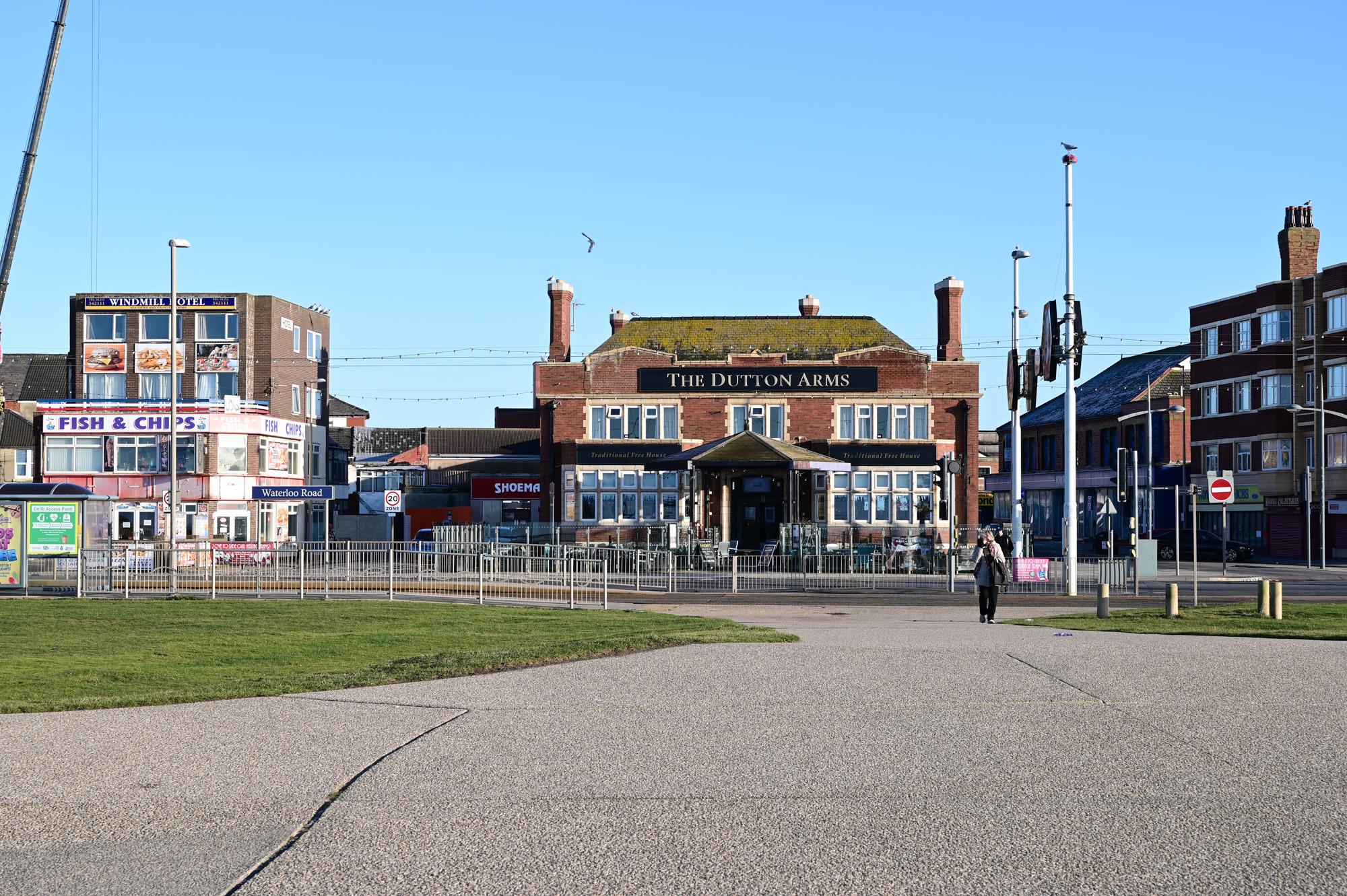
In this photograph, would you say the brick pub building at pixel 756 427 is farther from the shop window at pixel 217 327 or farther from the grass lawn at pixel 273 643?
the grass lawn at pixel 273 643

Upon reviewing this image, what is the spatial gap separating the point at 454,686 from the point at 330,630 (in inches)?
323

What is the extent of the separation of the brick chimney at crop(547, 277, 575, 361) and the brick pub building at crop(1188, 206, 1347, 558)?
1199 inches

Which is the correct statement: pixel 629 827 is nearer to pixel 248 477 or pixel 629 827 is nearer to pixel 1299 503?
pixel 248 477

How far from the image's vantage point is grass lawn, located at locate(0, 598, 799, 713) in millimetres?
14055

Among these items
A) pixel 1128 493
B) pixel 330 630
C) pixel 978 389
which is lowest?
pixel 330 630

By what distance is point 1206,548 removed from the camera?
59219mm

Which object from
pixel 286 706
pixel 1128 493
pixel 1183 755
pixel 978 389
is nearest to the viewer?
pixel 1183 755

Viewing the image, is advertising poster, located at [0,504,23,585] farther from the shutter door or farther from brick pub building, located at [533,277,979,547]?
the shutter door

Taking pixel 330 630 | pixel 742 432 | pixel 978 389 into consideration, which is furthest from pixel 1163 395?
pixel 330 630

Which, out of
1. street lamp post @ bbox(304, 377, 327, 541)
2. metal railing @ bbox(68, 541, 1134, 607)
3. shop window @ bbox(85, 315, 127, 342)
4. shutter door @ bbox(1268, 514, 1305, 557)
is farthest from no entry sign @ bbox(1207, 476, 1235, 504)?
shop window @ bbox(85, 315, 127, 342)

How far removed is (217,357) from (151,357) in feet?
9.52

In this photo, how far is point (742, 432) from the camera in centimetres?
4791

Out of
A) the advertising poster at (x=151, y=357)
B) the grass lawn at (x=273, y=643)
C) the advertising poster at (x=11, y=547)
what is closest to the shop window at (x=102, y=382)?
the advertising poster at (x=151, y=357)

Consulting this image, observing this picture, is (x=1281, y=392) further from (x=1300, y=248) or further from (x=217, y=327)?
(x=217, y=327)
